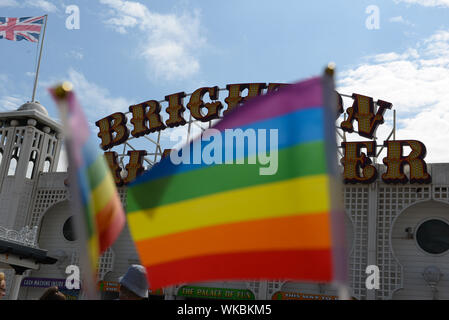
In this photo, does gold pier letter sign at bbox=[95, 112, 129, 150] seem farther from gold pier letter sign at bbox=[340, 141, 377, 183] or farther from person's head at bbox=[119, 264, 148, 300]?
person's head at bbox=[119, 264, 148, 300]

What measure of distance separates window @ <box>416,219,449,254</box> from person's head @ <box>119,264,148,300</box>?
734 inches

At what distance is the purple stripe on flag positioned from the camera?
389cm

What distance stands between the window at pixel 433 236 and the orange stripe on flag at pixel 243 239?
18541 mm

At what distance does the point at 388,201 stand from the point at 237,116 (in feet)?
60.5

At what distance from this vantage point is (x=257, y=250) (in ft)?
13.2

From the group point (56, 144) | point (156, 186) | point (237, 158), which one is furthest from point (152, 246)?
point (56, 144)

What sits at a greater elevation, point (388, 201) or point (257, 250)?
point (388, 201)

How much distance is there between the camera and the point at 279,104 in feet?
13.6

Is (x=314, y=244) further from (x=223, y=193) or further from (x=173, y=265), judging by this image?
(x=173, y=265)

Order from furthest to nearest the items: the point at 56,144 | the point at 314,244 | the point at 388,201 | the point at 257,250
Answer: the point at 56,144
the point at 388,201
the point at 257,250
the point at 314,244

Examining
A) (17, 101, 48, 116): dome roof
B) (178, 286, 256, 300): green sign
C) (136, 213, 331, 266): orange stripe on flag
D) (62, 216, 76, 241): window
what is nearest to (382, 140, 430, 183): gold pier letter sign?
(178, 286, 256, 300): green sign

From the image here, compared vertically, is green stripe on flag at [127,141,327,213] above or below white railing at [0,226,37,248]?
below

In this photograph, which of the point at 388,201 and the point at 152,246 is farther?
the point at 388,201

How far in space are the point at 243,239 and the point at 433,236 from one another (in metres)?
18.7
